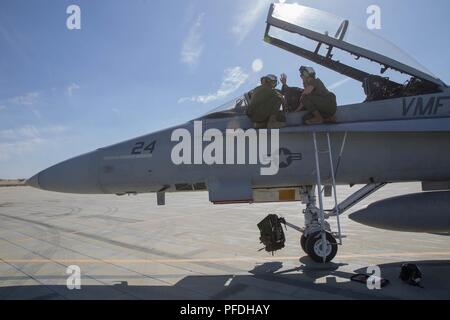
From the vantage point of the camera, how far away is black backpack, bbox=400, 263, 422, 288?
5.24 m

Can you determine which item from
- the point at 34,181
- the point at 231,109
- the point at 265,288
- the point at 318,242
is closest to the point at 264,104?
the point at 231,109

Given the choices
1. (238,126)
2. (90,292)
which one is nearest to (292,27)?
(238,126)

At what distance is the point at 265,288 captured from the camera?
536 cm

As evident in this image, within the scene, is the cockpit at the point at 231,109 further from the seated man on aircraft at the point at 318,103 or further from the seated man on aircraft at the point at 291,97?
the seated man on aircraft at the point at 318,103

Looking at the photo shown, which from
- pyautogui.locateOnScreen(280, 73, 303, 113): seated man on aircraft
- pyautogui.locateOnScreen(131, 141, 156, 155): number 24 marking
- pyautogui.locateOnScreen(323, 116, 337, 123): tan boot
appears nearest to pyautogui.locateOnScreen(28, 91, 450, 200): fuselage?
pyautogui.locateOnScreen(131, 141, 156, 155): number 24 marking

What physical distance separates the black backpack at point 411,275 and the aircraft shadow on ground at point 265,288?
3.9 inches

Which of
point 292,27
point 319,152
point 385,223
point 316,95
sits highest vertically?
point 292,27

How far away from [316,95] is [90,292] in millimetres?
4902

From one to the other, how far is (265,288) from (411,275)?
7.19ft

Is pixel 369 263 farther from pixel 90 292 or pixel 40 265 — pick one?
pixel 40 265

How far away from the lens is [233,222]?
1317cm

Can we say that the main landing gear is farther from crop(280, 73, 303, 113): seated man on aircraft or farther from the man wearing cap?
crop(280, 73, 303, 113): seated man on aircraft

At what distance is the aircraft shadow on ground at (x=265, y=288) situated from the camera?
4969 millimetres

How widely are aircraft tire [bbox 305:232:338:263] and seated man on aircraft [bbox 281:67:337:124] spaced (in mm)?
2107
